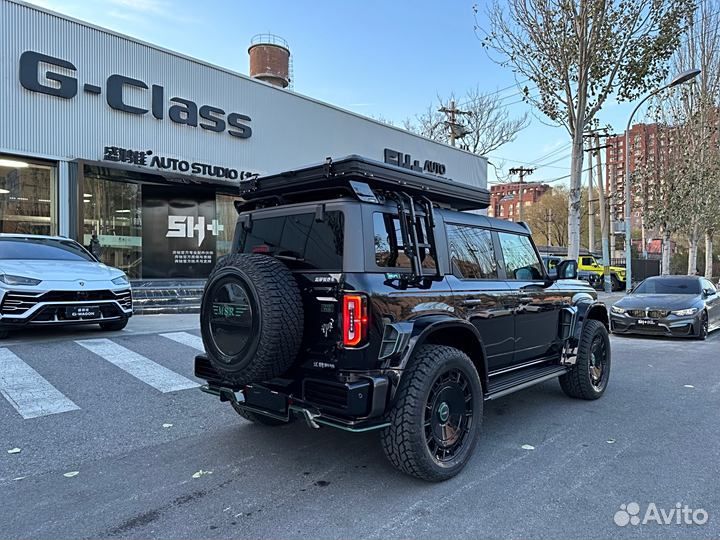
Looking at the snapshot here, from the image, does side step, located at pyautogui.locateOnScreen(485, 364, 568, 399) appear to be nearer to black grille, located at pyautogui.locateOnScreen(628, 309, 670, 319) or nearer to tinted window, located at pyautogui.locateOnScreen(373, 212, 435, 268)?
tinted window, located at pyautogui.locateOnScreen(373, 212, 435, 268)

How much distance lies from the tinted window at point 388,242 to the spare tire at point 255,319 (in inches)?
→ 24.5

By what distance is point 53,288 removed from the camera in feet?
24.2

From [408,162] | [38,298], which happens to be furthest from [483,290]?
[408,162]

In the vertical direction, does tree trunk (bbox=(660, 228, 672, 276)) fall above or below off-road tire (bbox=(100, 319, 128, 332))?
above

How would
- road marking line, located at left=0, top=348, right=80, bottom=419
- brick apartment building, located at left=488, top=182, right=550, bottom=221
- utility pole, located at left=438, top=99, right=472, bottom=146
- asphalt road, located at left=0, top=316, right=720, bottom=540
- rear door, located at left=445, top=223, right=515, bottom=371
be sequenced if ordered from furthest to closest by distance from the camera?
brick apartment building, located at left=488, top=182, right=550, bottom=221 → utility pole, located at left=438, top=99, right=472, bottom=146 → road marking line, located at left=0, top=348, right=80, bottom=419 → rear door, located at left=445, top=223, right=515, bottom=371 → asphalt road, located at left=0, top=316, right=720, bottom=540

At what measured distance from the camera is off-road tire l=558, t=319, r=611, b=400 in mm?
5297

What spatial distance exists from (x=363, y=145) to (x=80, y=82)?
441 inches

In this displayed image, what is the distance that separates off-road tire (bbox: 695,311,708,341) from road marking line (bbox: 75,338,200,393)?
9.49 m

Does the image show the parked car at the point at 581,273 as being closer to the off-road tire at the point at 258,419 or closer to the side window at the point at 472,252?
the side window at the point at 472,252

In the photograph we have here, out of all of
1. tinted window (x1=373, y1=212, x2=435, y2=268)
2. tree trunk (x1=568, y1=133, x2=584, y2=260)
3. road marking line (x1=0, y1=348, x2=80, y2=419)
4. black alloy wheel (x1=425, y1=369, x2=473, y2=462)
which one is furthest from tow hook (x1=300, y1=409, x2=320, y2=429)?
tree trunk (x1=568, y1=133, x2=584, y2=260)

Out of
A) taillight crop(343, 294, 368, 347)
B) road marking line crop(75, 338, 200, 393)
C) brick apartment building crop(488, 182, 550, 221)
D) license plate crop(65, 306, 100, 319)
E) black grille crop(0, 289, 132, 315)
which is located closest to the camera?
taillight crop(343, 294, 368, 347)

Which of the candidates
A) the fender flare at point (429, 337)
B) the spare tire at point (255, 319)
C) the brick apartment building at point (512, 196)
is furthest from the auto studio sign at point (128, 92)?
the brick apartment building at point (512, 196)

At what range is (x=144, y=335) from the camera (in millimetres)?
8500

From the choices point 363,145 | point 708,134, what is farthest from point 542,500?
point 708,134
